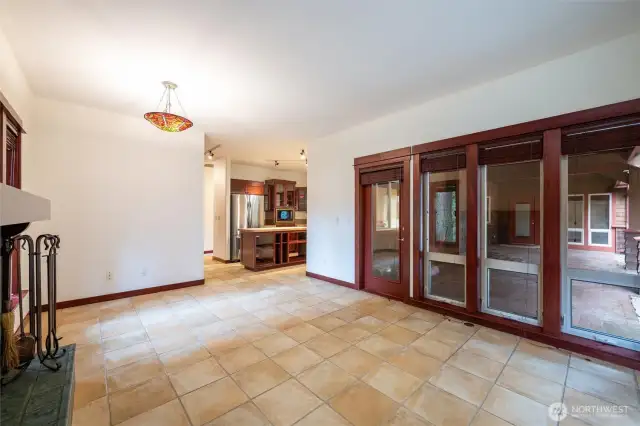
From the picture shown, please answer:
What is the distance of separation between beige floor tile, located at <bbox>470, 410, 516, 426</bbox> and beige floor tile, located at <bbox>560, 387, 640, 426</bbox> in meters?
0.22

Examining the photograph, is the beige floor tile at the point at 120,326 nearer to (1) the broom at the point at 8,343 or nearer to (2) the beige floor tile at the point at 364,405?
(1) the broom at the point at 8,343

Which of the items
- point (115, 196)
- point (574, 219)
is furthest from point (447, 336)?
point (115, 196)

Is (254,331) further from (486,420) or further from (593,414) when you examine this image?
(593,414)

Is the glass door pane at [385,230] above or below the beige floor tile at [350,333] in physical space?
above

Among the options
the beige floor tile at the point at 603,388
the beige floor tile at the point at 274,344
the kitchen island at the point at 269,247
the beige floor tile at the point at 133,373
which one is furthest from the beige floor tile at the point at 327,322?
the kitchen island at the point at 269,247

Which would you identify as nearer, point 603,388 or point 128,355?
point 603,388

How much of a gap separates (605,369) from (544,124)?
2275mm

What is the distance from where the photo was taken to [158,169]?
14.9ft

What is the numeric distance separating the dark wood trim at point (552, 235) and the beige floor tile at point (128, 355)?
3911mm

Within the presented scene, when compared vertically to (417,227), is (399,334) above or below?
below

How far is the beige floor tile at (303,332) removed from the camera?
9.52ft

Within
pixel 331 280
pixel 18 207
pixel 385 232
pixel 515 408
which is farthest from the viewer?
pixel 331 280

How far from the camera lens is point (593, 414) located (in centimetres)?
182

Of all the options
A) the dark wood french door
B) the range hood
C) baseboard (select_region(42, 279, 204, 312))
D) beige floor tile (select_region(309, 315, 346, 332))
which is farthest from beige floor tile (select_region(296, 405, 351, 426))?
baseboard (select_region(42, 279, 204, 312))
